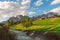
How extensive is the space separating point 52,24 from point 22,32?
448 inches

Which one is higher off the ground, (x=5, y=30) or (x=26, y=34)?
(x=5, y=30)

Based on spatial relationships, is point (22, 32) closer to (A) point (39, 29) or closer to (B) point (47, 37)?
(A) point (39, 29)

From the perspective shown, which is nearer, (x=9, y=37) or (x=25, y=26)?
(x=9, y=37)

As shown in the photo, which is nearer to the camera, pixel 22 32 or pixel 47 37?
pixel 47 37

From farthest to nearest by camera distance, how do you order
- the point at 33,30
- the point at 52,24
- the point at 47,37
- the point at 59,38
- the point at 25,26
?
the point at 25,26, the point at 33,30, the point at 52,24, the point at 47,37, the point at 59,38

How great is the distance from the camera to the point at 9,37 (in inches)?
813

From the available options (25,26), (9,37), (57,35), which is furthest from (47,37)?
(25,26)

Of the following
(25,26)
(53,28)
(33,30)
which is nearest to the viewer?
(53,28)

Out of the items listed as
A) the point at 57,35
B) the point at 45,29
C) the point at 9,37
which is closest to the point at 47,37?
the point at 57,35

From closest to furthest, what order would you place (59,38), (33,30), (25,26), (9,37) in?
(9,37)
(59,38)
(33,30)
(25,26)

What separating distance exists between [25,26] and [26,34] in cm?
181

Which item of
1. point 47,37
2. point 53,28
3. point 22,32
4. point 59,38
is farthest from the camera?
point 22,32

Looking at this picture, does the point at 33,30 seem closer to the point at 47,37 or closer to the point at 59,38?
the point at 47,37

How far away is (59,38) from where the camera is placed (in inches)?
883
